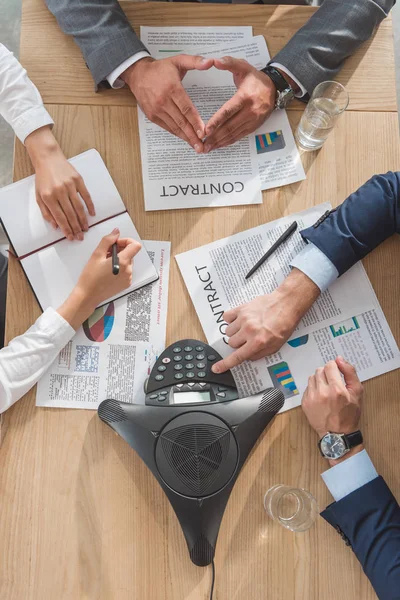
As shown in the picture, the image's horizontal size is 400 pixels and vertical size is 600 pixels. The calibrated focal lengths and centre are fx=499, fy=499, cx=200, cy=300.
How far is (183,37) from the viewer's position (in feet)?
3.48

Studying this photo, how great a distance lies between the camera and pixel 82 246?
0.97 metres

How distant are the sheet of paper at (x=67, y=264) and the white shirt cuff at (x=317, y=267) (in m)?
Answer: 0.29

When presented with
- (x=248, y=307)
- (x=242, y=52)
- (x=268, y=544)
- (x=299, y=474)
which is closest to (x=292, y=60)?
(x=242, y=52)

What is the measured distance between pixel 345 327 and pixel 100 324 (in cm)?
48

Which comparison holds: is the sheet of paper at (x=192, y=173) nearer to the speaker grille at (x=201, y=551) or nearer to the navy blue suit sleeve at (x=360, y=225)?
the navy blue suit sleeve at (x=360, y=225)

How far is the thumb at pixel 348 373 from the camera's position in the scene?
0.94 meters

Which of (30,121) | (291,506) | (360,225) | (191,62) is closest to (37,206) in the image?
(30,121)

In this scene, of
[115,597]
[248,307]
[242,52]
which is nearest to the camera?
[115,597]

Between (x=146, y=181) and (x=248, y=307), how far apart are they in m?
0.32

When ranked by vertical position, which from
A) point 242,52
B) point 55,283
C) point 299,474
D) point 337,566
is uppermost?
point 242,52

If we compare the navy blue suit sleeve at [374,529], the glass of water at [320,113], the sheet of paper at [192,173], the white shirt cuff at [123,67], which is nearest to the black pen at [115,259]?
the sheet of paper at [192,173]

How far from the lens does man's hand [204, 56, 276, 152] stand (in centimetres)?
98

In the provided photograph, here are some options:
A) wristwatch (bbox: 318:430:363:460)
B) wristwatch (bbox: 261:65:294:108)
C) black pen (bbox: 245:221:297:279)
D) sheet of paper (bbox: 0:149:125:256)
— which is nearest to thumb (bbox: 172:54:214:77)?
wristwatch (bbox: 261:65:294:108)

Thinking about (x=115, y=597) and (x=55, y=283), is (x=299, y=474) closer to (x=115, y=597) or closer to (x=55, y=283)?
(x=115, y=597)
